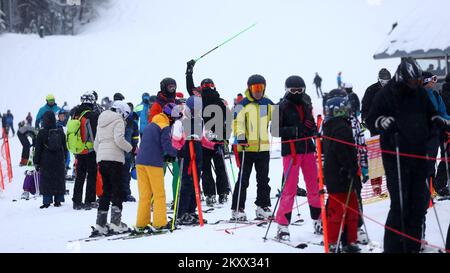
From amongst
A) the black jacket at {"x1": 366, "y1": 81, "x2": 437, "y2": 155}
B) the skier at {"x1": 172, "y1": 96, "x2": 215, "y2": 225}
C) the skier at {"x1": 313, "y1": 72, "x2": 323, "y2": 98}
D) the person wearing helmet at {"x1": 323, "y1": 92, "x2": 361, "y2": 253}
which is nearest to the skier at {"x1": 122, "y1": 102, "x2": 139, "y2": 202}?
the skier at {"x1": 172, "y1": 96, "x2": 215, "y2": 225}

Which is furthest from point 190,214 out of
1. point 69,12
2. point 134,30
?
point 69,12

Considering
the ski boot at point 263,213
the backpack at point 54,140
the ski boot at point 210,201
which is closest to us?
the ski boot at point 263,213

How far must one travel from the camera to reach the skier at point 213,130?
10500mm

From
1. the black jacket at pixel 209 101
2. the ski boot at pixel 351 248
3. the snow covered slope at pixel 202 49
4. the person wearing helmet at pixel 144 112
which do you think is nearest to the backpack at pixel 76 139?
the person wearing helmet at pixel 144 112

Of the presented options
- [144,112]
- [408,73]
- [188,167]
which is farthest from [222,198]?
[408,73]

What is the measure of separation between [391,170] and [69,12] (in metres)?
68.7

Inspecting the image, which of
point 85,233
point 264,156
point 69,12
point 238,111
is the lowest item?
point 85,233

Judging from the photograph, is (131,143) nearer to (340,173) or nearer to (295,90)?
(295,90)

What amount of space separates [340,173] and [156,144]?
9.27ft

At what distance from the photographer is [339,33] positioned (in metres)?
56.2

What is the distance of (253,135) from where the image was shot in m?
9.10

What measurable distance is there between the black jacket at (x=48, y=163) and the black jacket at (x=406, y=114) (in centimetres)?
740

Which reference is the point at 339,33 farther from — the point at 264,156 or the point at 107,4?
the point at 264,156

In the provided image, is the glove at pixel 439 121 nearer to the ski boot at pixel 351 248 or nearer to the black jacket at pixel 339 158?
the black jacket at pixel 339 158
